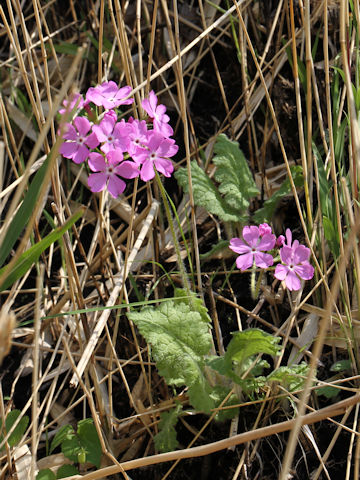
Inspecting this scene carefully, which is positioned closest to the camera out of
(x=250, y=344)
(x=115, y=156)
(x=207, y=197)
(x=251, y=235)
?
(x=115, y=156)

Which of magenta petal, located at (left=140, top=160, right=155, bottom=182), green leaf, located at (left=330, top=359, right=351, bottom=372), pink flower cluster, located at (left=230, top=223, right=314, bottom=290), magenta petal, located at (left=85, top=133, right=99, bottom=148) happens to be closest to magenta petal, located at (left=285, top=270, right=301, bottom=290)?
pink flower cluster, located at (left=230, top=223, right=314, bottom=290)

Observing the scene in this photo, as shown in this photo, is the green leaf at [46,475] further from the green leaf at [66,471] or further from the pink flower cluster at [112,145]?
the pink flower cluster at [112,145]

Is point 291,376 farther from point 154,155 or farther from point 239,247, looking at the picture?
point 154,155

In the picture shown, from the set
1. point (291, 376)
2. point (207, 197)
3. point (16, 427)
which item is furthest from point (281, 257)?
point (16, 427)

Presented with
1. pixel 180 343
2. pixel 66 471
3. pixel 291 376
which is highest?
pixel 180 343

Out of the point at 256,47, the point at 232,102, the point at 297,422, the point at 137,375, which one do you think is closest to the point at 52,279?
the point at 137,375

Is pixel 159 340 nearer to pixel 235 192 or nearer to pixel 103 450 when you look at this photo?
pixel 103 450

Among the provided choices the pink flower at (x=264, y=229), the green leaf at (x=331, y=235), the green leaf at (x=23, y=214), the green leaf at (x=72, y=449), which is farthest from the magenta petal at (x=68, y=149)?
the green leaf at (x=72, y=449)
